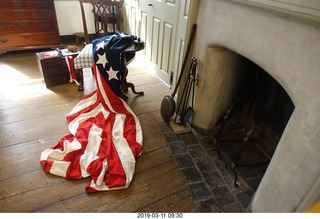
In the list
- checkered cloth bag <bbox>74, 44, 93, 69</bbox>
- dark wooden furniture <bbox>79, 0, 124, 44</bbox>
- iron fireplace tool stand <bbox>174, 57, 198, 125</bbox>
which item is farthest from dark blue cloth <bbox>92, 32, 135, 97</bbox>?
dark wooden furniture <bbox>79, 0, 124, 44</bbox>

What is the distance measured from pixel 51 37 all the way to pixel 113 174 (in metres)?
2.78

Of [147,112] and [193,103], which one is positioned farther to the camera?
[147,112]

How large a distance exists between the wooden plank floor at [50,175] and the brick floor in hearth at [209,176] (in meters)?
0.08

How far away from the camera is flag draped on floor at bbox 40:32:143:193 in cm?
152

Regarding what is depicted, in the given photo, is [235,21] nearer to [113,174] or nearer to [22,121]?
[113,174]

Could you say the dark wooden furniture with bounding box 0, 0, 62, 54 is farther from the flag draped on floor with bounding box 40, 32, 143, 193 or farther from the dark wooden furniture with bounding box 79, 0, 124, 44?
the flag draped on floor with bounding box 40, 32, 143, 193

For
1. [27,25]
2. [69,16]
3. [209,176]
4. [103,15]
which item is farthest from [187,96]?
[69,16]

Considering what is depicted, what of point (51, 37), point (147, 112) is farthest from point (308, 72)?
point (51, 37)

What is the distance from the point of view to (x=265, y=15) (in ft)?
3.63

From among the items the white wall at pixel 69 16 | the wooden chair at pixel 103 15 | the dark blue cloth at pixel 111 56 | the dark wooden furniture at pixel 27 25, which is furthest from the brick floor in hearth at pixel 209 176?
the white wall at pixel 69 16

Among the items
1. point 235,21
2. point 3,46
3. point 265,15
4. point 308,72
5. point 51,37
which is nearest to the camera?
point 308,72

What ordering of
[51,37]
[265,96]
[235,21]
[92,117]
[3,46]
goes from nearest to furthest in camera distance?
[235,21] → [265,96] → [92,117] → [3,46] → [51,37]

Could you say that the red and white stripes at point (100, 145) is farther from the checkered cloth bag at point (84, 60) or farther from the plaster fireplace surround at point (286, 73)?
the plaster fireplace surround at point (286, 73)

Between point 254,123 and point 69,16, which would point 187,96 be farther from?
point 69,16
